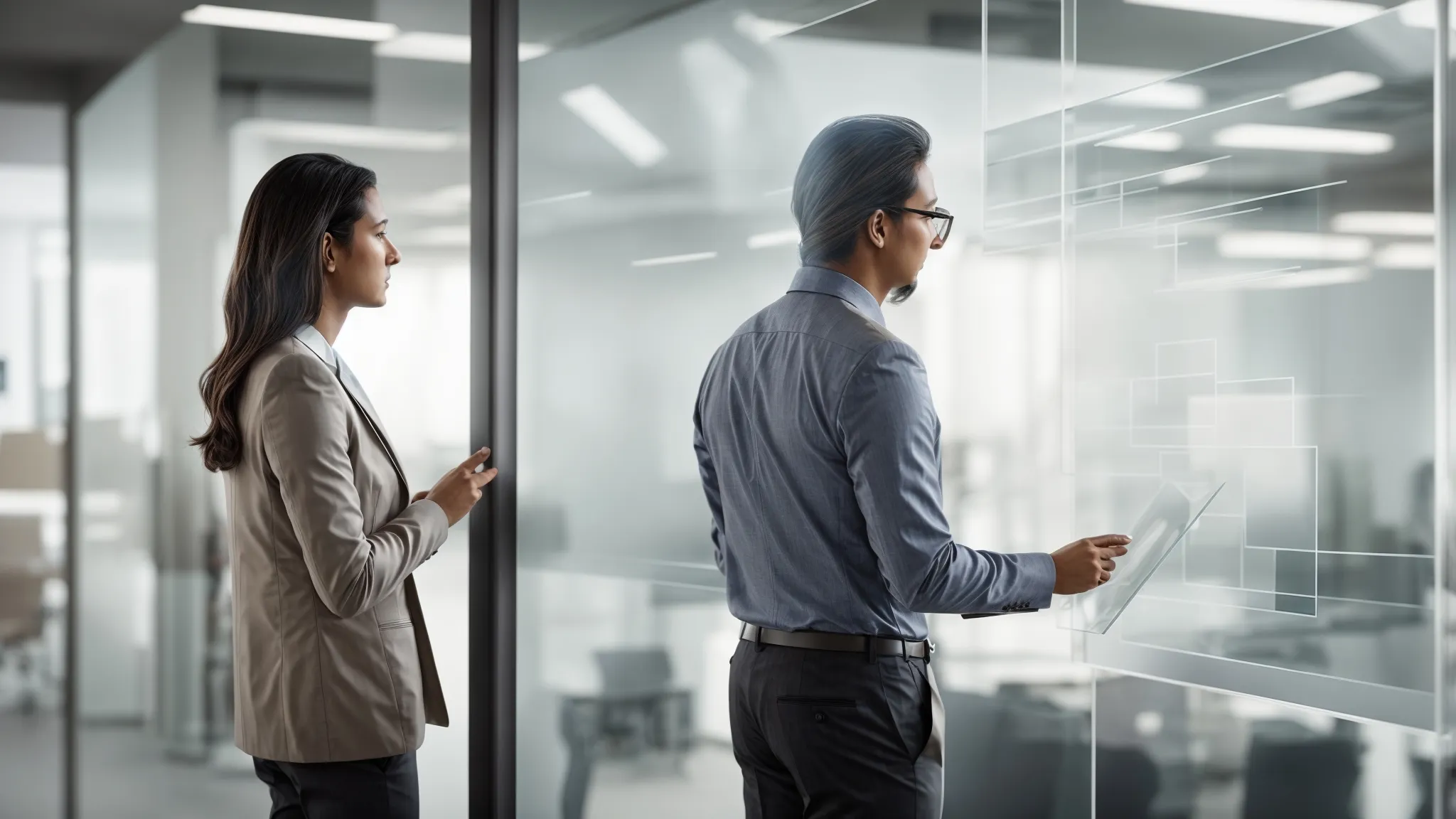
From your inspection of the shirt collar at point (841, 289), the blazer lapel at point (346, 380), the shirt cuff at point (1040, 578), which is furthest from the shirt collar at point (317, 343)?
Result: the shirt cuff at point (1040, 578)

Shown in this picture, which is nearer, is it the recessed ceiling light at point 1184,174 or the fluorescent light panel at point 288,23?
the recessed ceiling light at point 1184,174

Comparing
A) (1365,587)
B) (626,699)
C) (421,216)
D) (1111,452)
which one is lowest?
(626,699)

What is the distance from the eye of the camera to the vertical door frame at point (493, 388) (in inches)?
122

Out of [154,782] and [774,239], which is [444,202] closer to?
[774,239]

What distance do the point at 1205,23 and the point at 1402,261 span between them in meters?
0.50

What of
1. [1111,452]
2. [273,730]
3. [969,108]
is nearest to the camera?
[273,730]

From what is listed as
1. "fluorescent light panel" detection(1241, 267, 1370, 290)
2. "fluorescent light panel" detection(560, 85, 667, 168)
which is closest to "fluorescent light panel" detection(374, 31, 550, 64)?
"fluorescent light panel" detection(560, 85, 667, 168)

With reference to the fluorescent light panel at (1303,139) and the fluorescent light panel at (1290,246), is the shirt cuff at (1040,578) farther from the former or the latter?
the fluorescent light panel at (1303,139)

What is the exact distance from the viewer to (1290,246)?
172 cm

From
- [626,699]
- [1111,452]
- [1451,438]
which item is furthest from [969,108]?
[626,699]

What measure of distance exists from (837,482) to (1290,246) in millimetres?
742

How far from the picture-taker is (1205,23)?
1.85 meters

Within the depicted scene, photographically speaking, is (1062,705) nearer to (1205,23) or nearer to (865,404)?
(865,404)

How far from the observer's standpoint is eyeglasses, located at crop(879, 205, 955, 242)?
5.36 feet
